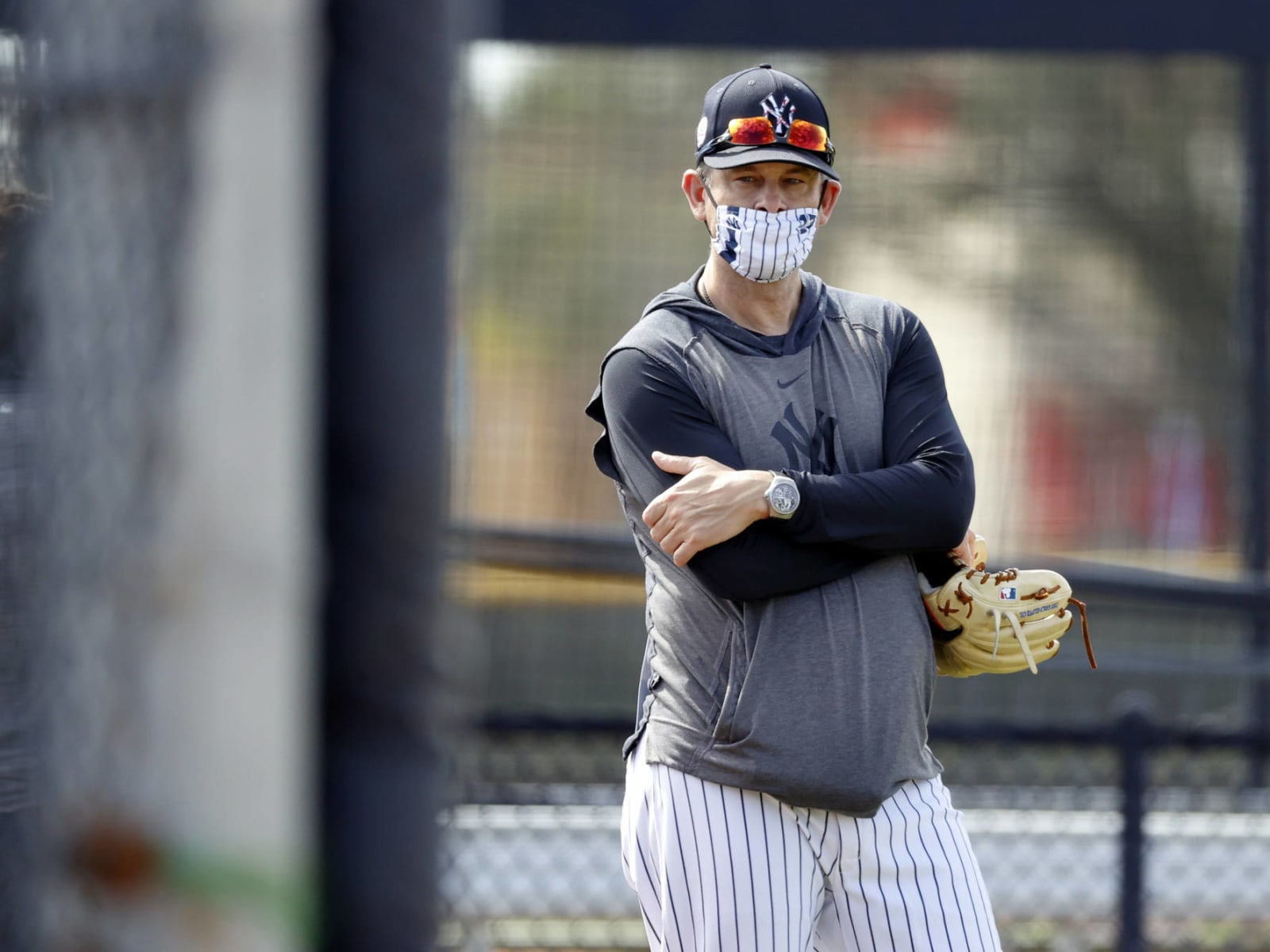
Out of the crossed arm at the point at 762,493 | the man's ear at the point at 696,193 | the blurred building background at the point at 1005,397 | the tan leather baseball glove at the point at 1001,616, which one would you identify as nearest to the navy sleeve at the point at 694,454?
the crossed arm at the point at 762,493

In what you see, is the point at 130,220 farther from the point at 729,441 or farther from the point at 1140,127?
the point at 1140,127

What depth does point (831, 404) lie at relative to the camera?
214 cm

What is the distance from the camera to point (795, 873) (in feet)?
6.70

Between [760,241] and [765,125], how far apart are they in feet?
0.50

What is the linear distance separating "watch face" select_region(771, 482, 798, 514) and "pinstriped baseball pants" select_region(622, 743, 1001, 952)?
0.36 m

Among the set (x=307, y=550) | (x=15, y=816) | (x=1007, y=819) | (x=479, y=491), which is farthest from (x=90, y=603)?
(x=1007, y=819)

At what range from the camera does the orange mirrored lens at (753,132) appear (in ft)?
6.95

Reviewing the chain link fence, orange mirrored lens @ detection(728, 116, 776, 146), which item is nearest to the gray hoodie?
orange mirrored lens @ detection(728, 116, 776, 146)

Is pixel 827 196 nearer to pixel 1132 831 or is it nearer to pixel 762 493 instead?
pixel 762 493

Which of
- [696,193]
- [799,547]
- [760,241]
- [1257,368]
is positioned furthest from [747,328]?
[1257,368]

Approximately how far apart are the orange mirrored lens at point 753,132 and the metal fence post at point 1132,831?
7.62 feet

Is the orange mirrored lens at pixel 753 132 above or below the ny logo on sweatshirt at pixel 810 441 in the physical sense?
above

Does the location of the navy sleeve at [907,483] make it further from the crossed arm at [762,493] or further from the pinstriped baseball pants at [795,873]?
the pinstriped baseball pants at [795,873]

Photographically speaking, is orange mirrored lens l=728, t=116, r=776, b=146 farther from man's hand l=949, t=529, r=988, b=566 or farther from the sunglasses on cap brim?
man's hand l=949, t=529, r=988, b=566
